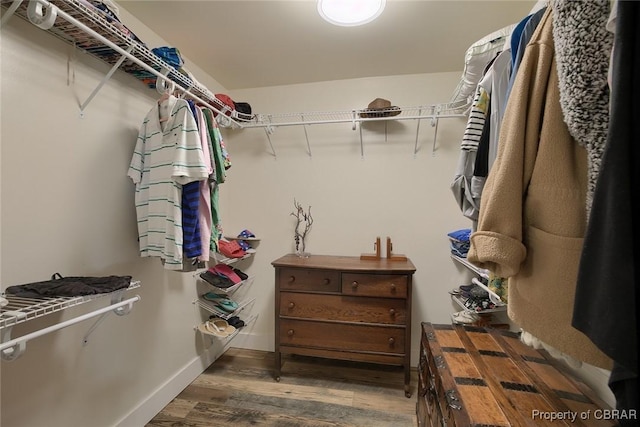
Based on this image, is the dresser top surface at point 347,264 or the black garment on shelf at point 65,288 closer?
the black garment on shelf at point 65,288

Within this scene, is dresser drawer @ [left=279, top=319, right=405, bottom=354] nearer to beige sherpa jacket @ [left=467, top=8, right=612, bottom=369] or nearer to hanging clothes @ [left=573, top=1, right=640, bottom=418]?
beige sherpa jacket @ [left=467, top=8, right=612, bottom=369]

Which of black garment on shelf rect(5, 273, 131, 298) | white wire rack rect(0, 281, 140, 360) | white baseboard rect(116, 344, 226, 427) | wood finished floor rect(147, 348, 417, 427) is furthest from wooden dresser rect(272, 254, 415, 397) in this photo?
white wire rack rect(0, 281, 140, 360)

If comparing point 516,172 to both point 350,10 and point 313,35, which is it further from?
point 313,35

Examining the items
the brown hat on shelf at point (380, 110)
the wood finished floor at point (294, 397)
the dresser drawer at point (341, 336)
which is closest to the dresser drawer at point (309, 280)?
the dresser drawer at point (341, 336)

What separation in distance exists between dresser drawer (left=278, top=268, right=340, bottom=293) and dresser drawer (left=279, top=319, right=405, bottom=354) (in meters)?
0.23

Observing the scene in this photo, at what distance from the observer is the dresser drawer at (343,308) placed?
176cm

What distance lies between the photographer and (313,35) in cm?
168

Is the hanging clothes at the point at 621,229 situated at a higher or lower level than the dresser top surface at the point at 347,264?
higher

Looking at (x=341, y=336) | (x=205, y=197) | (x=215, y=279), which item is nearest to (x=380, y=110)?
(x=205, y=197)

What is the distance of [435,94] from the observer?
2.14 meters

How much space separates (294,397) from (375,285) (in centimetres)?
91

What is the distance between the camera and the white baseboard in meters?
1.46

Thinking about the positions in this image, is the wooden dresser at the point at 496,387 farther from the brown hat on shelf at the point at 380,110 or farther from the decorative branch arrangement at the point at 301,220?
the brown hat on shelf at the point at 380,110

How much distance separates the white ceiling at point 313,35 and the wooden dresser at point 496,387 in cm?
176
